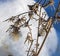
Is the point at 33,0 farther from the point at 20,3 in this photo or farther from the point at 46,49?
the point at 46,49

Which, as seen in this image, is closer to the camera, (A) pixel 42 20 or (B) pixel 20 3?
(A) pixel 42 20

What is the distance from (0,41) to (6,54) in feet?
0.29

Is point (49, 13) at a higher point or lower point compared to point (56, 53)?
higher

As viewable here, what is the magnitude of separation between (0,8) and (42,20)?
0.59m

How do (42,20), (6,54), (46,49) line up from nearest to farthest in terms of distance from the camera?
(42,20)
(6,54)
(46,49)

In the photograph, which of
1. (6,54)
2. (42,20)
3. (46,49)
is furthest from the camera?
(46,49)

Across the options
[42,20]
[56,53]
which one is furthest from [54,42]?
[42,20]

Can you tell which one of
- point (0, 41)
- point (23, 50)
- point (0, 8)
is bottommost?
point (23, 50)

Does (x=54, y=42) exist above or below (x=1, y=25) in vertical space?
below

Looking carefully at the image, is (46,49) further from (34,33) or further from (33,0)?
(33,0)

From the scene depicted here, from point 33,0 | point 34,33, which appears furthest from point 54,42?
point 33,0

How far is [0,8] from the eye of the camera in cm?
169

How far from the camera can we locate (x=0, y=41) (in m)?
1.54

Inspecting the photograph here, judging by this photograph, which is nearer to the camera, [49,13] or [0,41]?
[0,41]
